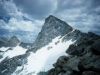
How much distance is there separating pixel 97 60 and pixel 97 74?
3036 millimetres

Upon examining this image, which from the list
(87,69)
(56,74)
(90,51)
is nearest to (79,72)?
(87,69)

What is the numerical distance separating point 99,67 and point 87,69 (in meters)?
3.27

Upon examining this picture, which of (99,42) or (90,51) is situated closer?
(99,42)

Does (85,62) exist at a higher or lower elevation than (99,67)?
higher

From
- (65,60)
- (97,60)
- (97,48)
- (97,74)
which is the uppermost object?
(65,60)

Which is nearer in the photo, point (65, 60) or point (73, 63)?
point (73, 63)

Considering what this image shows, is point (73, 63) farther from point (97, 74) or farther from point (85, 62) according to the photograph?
point (97, 74)

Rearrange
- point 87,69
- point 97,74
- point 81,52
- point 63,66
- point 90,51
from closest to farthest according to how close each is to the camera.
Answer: point 97,74 < point 87,69 < point 90,51 < point 63,66 < point 81,52

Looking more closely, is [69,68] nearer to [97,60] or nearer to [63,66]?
[63,66]

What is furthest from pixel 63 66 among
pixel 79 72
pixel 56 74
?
pixel 79 72

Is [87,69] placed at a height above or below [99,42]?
below

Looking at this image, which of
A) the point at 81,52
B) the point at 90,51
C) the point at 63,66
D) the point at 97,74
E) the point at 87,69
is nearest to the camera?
the point at 97,74

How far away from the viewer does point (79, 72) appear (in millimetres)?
42656

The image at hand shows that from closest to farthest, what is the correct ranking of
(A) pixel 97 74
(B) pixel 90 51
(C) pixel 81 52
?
(A) pixel 97 74
(B) pixel 90 51
(C) pixel 81 52
